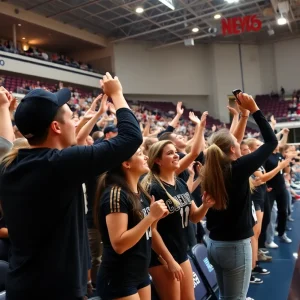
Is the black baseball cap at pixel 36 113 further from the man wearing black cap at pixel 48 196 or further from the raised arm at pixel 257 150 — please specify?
the raised arm at pixel 257 150

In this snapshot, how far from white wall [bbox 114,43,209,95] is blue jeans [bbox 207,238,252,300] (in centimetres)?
1757

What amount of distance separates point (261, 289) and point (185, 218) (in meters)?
1.84

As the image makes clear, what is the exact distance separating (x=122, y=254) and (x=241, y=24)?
50.9 ft

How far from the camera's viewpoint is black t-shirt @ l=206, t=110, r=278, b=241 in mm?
2189

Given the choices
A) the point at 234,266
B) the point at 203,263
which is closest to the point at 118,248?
the point at 234,266

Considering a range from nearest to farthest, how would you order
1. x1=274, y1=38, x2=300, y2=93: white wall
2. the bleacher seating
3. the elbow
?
the elbow → the bleacher seating → x1=274, y1=38, x2=300, y2=93: white wall

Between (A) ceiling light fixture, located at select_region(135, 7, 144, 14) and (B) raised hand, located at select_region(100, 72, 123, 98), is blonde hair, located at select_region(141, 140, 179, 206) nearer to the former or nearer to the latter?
(B) raised hand, located at select_region(100, 72, 123, 98)

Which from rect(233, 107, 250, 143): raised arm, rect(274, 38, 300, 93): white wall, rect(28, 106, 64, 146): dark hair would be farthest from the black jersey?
rect(274, 38, 300, 93): white wall

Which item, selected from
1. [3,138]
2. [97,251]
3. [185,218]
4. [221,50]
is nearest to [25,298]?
[3,138]

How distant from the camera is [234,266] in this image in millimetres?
2227

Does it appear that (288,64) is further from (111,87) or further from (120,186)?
(111,87)

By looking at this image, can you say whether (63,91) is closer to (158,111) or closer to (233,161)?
(233,161)

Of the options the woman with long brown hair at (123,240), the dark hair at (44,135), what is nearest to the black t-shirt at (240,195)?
the woman with long brown hair at (123,240)

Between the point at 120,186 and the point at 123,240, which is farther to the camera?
the point at 120,186
